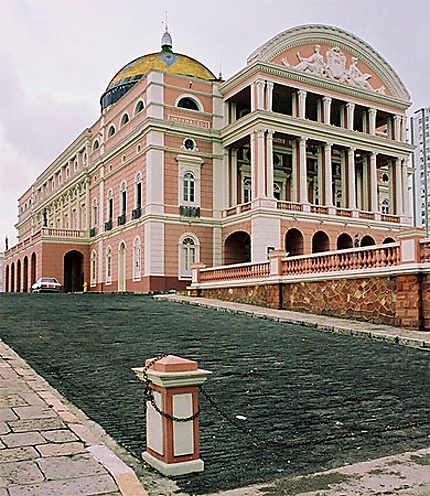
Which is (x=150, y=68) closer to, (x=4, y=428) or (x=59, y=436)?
(x=4, y=428)

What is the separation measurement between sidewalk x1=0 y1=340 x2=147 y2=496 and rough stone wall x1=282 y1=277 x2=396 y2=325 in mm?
9770

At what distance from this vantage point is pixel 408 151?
111ft

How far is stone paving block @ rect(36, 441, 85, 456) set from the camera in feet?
15.9

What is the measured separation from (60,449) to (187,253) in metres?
24.9

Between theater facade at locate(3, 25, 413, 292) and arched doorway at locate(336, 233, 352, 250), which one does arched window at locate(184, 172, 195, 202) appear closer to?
theater facade at locate(3, 25, 413, 292)

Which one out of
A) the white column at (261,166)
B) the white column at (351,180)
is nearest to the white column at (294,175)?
the white column at (261,166)

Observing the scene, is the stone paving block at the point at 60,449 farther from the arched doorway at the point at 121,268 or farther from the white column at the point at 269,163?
the arched doorway at the point at 121,268

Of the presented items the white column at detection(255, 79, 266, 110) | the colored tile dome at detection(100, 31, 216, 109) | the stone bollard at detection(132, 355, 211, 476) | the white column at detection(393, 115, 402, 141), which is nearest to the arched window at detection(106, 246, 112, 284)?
the colored tile dome at detection(100, 31, 216, 109)

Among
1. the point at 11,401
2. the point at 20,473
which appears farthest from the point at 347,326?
the point at 20,473

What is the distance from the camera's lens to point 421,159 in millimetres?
50688

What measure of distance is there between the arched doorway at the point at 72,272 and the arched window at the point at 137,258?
9.93 m

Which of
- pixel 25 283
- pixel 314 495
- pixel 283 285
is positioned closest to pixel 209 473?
pixel 314 495

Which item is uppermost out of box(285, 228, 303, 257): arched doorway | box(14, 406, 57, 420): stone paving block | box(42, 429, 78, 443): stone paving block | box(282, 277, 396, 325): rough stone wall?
box(285, 228, 303, 257): arched doorway

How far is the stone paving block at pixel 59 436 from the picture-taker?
514cm
